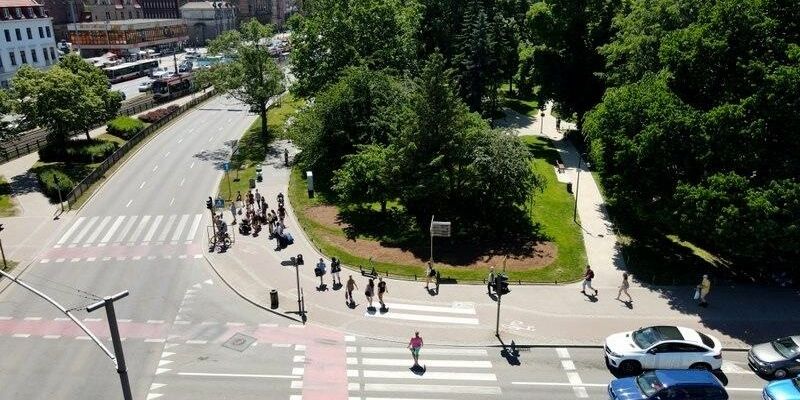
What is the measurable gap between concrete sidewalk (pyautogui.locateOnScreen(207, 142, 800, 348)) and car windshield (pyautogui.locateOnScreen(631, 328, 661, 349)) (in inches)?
76.1

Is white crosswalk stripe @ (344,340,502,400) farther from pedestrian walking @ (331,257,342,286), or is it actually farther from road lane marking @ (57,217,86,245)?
road lane marking @ (57,217,86,245)

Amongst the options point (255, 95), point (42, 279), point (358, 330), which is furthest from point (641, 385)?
point (255, 95)

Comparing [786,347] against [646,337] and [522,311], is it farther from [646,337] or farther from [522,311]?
[522,311]

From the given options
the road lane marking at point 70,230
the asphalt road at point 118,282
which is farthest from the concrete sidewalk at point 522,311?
the road lane marking at point 70,230

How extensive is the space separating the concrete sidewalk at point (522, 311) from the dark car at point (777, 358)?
1.66 metres

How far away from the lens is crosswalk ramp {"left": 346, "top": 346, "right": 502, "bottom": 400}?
23.2m

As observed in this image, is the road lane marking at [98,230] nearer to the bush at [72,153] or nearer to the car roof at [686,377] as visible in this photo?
the bush at [72,153]

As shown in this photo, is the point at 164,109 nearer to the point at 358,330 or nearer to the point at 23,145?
the point at 23,145

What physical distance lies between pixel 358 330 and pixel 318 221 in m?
14.2

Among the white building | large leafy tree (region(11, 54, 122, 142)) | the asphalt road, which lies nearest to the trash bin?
the asphalt road

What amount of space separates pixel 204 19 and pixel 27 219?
11949 centimetres

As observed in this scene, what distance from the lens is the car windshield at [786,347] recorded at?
23.6m

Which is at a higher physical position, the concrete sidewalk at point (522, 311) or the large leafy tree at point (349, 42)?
the large leafy tree at point (349, 42)

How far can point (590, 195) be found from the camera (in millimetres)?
45125
